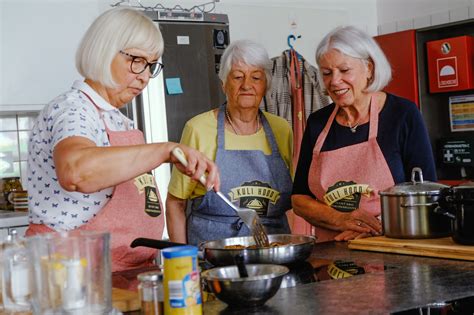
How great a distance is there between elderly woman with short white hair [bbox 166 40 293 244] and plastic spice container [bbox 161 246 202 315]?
1.35m

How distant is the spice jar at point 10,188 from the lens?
416cm

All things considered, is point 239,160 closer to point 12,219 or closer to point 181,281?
point 181,281

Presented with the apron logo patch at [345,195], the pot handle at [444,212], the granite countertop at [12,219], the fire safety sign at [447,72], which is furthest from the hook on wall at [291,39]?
the pot handle at [444,212]

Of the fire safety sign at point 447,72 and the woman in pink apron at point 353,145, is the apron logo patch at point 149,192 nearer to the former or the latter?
the woman in pink apron at point 353,145

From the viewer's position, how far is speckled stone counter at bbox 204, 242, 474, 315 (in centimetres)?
141

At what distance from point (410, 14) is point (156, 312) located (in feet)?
14.1

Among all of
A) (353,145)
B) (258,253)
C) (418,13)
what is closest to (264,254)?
(258,253)

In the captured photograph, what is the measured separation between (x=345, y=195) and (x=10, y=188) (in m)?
2.41

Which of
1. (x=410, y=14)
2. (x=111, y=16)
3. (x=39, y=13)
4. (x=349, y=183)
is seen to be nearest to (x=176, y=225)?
(x=349, y=183)

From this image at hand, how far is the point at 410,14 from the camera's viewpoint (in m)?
5.21

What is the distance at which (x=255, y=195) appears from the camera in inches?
106

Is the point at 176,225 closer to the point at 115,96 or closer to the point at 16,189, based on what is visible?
the point at 115,96

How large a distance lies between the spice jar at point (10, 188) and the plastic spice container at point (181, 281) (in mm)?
3050

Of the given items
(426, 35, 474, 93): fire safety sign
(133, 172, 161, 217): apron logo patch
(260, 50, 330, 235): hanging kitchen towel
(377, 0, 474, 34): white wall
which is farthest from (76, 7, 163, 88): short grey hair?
(377, 0, 474, 34): white wall
